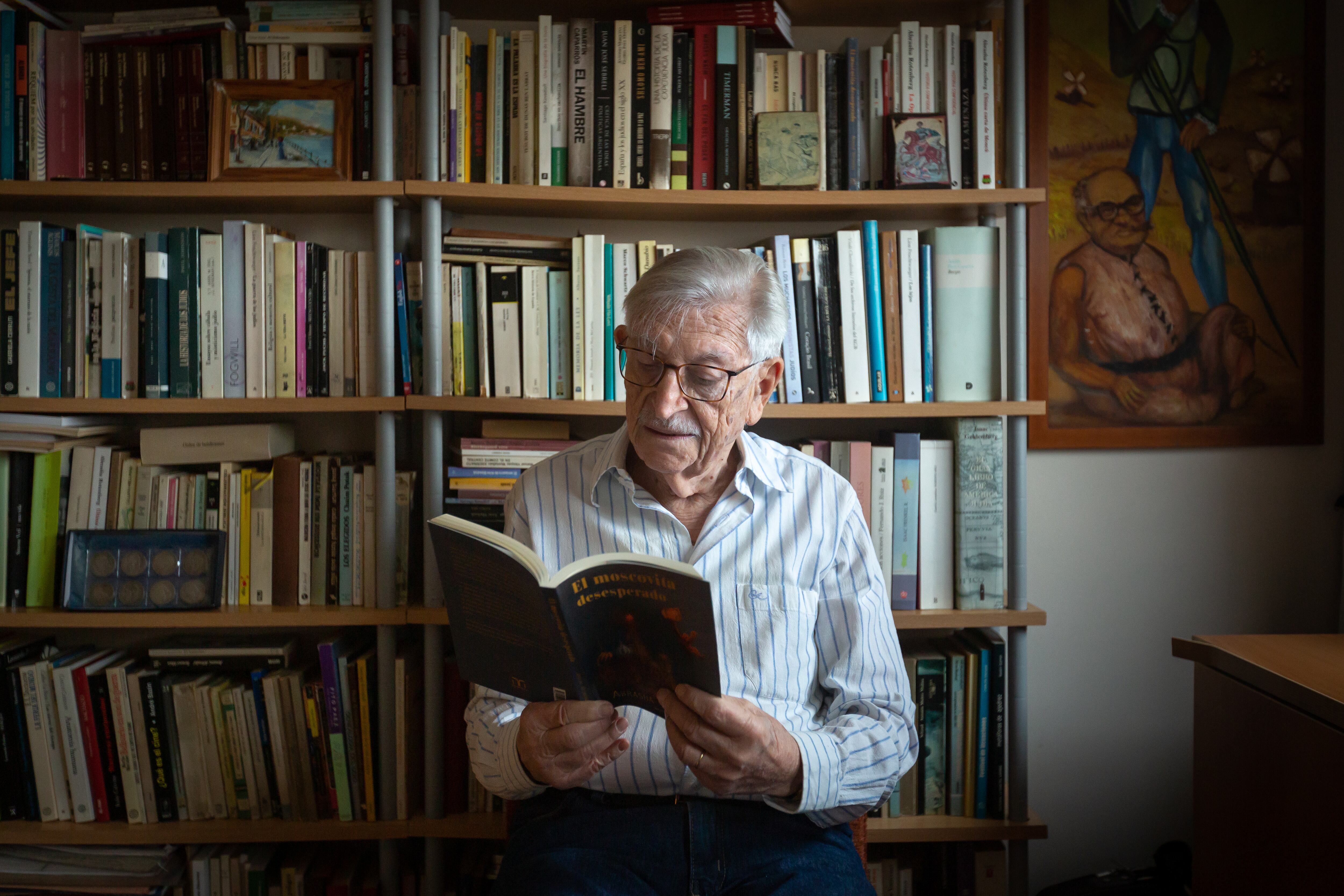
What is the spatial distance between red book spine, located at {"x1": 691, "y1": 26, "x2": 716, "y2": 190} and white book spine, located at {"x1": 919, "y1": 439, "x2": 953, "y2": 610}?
70 cm

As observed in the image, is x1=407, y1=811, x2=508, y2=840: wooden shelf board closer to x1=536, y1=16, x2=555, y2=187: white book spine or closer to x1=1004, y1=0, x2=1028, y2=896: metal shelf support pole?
x1=1004, y1=0, x2=1028, y2=896: metal shelf support pole

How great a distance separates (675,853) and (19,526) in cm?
144

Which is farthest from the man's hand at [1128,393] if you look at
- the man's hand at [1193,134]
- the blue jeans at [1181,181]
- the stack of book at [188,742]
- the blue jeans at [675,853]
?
the stack of book at [188,742]

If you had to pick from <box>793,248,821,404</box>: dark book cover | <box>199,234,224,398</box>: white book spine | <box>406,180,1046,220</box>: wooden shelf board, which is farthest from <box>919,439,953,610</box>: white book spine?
<box>199,234,224,398</box>: white book spine

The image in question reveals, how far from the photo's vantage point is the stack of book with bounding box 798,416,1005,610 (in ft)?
5.59

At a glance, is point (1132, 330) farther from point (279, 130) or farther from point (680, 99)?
point (279, 130)

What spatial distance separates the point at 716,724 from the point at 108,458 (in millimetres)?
1407

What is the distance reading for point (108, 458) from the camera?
5.61 ft

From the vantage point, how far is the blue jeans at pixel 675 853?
112 cm

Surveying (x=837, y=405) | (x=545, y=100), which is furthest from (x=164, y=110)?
(x=837, y=405)

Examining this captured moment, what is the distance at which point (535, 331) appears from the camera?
66.7 inches

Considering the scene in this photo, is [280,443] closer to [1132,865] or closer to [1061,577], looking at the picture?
[1061,577]

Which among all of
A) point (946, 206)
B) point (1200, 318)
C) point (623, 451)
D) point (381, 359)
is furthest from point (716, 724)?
point (1200, 318)

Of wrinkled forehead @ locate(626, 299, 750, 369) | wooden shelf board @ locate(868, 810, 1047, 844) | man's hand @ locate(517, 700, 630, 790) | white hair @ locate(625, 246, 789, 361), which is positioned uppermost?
white hair @ locate(625, 246, 789, 361)
